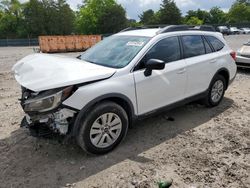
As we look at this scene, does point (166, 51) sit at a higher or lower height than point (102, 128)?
higher

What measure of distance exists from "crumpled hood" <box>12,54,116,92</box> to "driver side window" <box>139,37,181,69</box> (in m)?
0.75

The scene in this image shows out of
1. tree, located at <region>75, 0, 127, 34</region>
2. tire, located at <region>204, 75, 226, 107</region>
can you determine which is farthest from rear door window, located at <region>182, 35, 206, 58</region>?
tree, located at <region>75, 0, 127, 34</region>

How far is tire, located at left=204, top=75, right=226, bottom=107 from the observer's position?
5672 millimetres

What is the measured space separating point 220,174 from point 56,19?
62.5 m

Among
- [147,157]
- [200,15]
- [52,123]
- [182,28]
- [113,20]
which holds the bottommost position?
[147,157]

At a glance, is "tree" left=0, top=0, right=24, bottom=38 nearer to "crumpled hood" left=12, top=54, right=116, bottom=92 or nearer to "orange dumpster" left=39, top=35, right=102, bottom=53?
"orange dumpster" left=39, top=35, right=102, bottom=53

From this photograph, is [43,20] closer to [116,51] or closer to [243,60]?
[243,60]

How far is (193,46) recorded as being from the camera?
5230mm

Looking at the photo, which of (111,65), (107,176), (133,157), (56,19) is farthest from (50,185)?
(56,19)

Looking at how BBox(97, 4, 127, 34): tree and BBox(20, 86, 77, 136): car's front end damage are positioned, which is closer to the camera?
BBox(20, 86, 77, 136): car's front end damage

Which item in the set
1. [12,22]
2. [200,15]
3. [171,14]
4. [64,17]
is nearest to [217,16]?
[200,15]

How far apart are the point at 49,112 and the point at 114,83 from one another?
97cm

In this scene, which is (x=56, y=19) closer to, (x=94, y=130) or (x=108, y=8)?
(x=108, y=8)

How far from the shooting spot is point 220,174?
3.51 meters
